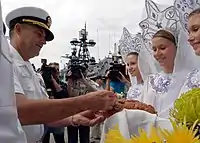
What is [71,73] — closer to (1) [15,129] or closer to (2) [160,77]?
(2) [160,77]

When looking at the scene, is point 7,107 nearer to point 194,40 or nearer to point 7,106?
point 7,106

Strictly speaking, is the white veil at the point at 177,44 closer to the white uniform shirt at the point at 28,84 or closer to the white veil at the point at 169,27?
the white veil at the point at 169,27

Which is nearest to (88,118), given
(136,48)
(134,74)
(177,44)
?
(177,44)

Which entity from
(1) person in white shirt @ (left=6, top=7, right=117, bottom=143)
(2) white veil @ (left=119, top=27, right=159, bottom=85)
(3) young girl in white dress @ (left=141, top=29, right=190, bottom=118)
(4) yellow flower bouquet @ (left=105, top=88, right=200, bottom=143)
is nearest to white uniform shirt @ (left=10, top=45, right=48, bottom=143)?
(1) person in white shirt @ (left=6, top=7, right=117, bottom=143)

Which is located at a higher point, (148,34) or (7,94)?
(148,34)

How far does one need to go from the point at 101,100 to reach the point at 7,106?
1.92 ft

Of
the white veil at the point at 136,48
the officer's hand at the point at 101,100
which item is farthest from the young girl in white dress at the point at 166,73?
the officer's hand at the point at 101,100

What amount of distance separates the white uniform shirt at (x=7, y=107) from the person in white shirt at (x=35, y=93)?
515mm

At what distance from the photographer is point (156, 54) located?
2.06m

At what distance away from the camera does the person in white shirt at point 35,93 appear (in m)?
1.25

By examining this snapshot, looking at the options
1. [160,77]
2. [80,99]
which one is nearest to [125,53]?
[160,77]

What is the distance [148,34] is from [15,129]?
1.93m

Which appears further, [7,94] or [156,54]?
[156,54]

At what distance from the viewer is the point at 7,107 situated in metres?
0.68
